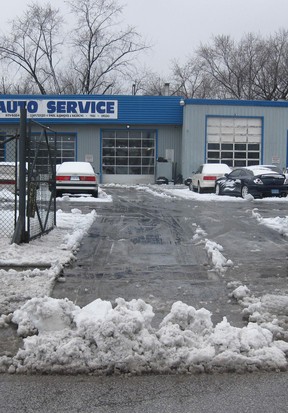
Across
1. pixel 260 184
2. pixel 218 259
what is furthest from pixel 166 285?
pixel 260 184

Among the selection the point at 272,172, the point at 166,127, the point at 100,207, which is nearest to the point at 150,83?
the point at 166,127

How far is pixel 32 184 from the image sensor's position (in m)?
9.19

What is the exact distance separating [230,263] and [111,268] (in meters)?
1.83

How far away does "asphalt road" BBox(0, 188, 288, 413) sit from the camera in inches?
141

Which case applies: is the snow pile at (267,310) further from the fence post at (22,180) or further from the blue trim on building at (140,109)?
the blue trim on building at (140,109)

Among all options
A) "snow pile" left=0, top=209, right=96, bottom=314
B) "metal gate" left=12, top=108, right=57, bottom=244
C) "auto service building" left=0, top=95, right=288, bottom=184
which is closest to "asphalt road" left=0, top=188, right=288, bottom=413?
"snow pile" left=0, top=209, right=96, bottom=314

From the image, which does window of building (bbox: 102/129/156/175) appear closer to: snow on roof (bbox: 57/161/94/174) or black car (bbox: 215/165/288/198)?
snow on roof (bbox: 57/161/94/174)

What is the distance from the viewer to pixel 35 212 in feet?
31.1

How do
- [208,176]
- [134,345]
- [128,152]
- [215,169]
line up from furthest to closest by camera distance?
[128,152]
[215,169]
[208,176]
[134,345]

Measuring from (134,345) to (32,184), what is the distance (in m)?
5.55

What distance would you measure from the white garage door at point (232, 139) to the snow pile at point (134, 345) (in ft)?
95.9

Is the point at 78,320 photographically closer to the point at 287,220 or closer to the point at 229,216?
the point at 287,220

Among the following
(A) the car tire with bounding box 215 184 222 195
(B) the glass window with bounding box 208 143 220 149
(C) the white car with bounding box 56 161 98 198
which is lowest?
(A) the car tire with bounding box 215 184 222 195

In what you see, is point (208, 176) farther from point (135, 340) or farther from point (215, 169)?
point (135, 340)
